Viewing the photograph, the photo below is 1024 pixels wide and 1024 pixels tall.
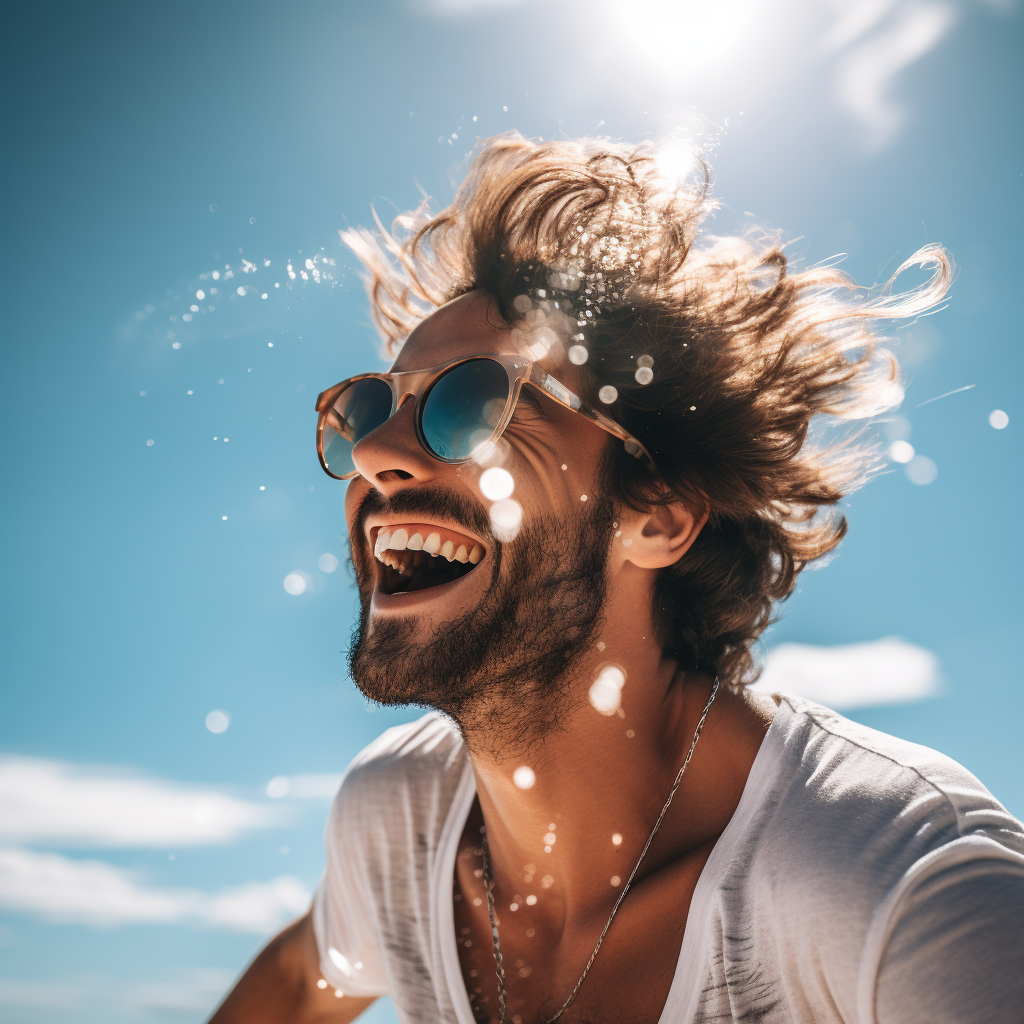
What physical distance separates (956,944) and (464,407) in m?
1.84

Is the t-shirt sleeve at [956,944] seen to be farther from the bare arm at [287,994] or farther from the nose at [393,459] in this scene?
the bare arm at [287,994]

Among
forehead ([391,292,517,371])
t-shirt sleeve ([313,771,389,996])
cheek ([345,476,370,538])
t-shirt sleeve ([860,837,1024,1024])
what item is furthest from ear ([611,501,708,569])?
t-shirt sleeve ([313,771,389,996])

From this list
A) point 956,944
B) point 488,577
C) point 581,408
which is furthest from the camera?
point 581,408

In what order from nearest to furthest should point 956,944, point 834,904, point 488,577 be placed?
point 956,944 < point 834,904 < point 488,577

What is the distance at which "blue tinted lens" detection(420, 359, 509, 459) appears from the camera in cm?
219

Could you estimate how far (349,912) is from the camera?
Answer: 2650 millimetres

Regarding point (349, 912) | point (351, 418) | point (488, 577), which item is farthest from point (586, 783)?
point (351, 418)

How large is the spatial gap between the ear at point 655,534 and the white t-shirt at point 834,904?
2.20ft

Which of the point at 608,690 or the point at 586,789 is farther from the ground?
the point at 608,690

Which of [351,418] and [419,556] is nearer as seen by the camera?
[419,556]

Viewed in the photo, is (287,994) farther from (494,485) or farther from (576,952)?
(494,485)

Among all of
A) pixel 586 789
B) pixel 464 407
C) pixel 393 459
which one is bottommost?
pixel 586 789

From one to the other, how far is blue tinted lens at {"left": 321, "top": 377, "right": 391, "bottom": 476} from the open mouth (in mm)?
439

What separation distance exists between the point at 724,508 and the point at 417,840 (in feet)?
5.79
